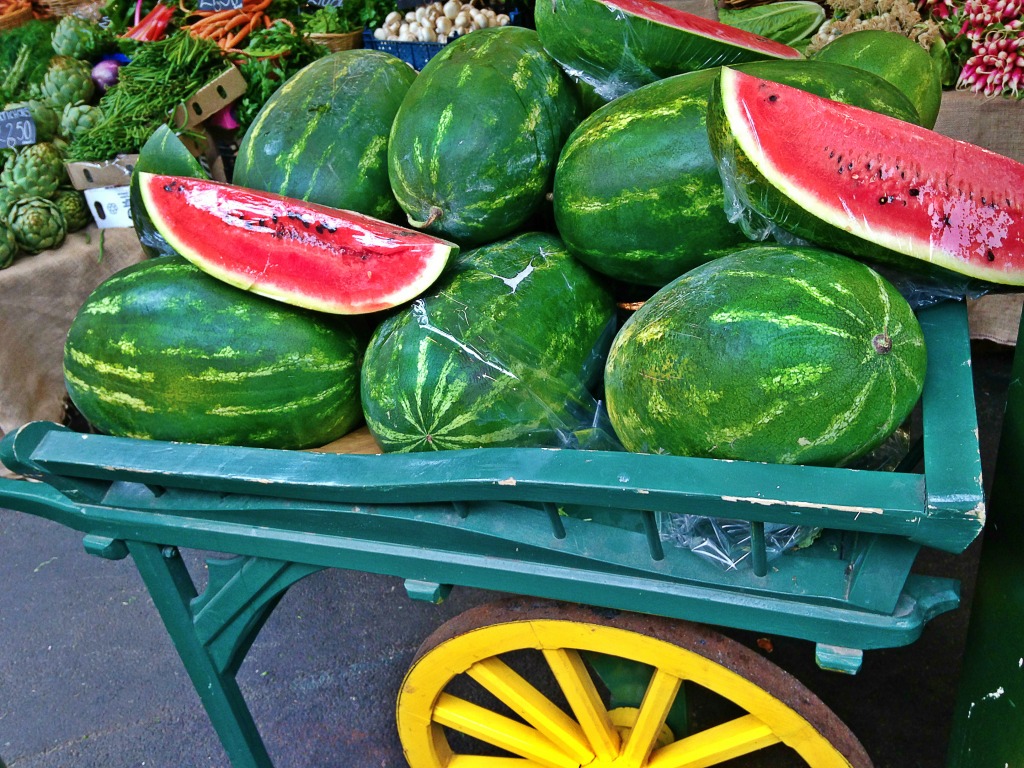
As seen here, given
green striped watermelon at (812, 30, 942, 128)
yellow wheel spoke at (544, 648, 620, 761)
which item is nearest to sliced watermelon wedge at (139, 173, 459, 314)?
yellow wheel spoke at (544, 648, 620, 761)

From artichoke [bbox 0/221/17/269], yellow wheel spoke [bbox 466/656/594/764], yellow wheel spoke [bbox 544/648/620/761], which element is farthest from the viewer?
artichoke [bbox 0/221/17/269]

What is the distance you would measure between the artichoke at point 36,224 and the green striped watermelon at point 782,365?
3527 millimetres

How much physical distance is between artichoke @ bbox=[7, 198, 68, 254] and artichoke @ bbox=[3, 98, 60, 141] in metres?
0.69

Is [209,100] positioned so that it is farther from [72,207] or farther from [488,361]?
[488,361]

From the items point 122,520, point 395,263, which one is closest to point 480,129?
point 395,263

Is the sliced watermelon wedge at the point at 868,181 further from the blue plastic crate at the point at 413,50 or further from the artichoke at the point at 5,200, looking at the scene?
the artichoke at the point at 5,200

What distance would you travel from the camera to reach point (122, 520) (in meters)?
1.64

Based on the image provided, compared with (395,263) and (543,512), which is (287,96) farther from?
(543,512)

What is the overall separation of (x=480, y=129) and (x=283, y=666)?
2.08m

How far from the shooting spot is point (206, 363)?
160 centimetres

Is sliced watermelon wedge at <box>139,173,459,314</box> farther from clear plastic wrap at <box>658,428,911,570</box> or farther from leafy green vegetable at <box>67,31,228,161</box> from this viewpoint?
leafy green vegetable at <box>67,31,228,161</box>

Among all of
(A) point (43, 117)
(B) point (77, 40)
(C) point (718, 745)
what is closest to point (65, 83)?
(A) point (43, 117)

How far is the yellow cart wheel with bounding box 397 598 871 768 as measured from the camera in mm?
1395

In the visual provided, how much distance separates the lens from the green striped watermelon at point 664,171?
4.76 feet
